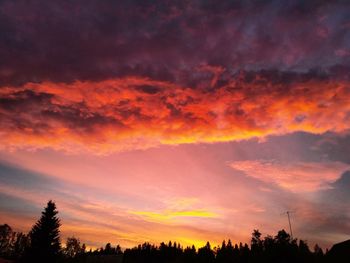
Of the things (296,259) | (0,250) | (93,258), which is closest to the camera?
(296,259)

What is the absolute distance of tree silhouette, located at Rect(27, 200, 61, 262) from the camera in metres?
43.9

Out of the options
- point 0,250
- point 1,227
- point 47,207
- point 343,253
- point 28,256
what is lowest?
point 28,256

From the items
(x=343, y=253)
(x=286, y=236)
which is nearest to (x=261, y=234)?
(x=286, y=236)

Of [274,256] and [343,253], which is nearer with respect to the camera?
[343,253]

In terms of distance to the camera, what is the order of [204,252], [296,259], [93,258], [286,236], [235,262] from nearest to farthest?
1. [296,259]
2. [286,236]
3. [93,258]
4. [235,262]
5. [204,252]

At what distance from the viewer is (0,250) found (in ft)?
593

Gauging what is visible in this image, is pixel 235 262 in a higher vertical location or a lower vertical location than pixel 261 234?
lower

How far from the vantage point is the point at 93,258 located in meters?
75.9

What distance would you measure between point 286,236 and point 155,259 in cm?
14476

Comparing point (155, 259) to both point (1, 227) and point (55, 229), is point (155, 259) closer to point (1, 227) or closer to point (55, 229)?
point (1, 227)

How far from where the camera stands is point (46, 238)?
45.8 metres

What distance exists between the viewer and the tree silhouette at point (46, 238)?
4391cm

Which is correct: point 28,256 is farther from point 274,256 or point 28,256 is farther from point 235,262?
point 235,262

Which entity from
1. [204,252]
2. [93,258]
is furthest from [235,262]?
[93,258]
